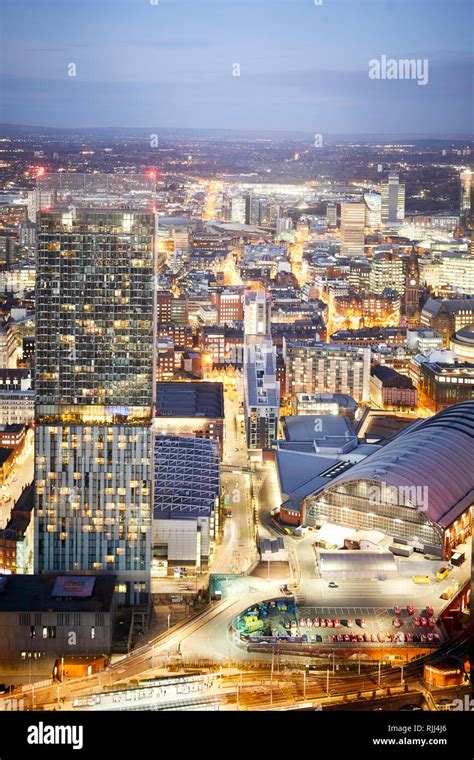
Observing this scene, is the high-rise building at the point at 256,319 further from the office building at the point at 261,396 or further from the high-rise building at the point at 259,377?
the office building at the point at 261,396

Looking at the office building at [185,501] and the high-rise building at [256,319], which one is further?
the high-rise building at [256,319]

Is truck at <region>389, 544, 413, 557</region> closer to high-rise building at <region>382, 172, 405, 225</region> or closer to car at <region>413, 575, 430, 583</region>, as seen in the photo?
car at <region>413, 575, 430, 583</region>

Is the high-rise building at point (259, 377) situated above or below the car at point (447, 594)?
above

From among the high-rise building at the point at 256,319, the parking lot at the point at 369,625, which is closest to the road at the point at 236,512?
the parking lot at the point at 369,625

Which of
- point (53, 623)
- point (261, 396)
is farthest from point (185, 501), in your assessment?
point (261, 396)

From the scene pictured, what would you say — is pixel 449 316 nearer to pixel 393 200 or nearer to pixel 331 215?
pixel 393 200

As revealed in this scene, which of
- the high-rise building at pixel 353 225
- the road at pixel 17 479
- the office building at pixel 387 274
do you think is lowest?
the road at pixel 17 479

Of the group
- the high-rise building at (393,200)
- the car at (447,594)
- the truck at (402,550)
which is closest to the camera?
the car at (447,594)
